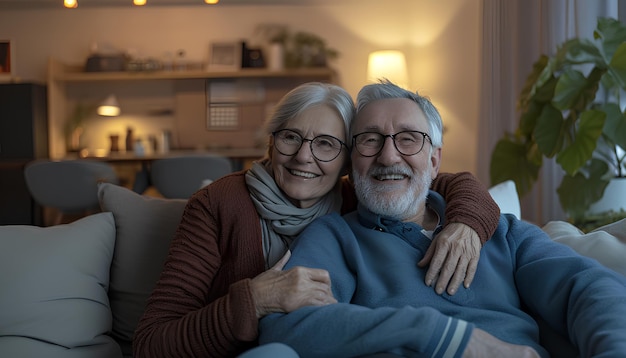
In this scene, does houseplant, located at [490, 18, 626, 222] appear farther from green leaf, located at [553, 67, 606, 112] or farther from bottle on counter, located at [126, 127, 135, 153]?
bottle on counter, located at [126, 127, 135, 153]

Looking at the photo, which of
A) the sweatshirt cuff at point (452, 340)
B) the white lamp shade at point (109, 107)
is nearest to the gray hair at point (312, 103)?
the sweatshirt cuff at point (452, 340)

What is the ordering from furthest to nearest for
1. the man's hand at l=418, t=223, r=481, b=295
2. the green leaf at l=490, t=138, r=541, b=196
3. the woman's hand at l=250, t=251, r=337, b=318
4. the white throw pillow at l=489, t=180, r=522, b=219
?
the green leaf at l=490, t=138, r=541, b=196
the white throw pillow at l=489, t=180, r=522, b=219
the man's hand at l=418, t=223, r=481, b=295
the woman's hand at l=250, t=251, r=337, b=318

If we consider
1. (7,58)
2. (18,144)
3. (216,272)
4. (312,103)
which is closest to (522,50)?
(312,103)

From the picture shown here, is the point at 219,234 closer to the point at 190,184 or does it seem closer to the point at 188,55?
the point at 190,184

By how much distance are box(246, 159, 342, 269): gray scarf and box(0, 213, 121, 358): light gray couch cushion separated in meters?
0.52

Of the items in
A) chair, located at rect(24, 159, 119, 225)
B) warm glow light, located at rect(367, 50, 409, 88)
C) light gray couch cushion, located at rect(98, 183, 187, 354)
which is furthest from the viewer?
warm glow light, located at rect(367, 50, 409, 88)

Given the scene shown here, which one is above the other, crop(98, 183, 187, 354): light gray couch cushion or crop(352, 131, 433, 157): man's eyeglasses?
crop(352, 131, 433, 157): man's eyeglasses

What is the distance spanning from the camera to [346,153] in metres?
1.71

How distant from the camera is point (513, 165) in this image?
3.62 meters

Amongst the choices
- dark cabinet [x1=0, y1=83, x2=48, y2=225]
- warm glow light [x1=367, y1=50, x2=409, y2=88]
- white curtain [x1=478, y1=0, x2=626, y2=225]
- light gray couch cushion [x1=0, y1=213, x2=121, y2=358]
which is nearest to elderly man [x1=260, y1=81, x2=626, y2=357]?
light gray couch cushion [x1=0, y1=213, x2=121, y2=358]

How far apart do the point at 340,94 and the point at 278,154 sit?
22 cm

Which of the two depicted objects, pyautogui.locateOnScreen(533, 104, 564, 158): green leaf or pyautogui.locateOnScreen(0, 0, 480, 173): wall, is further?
pyautogui.locateOnScreen(0, 0, 480, 173): wall

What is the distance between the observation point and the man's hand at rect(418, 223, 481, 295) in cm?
146

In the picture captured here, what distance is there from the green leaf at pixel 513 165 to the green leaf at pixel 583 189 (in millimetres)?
337
